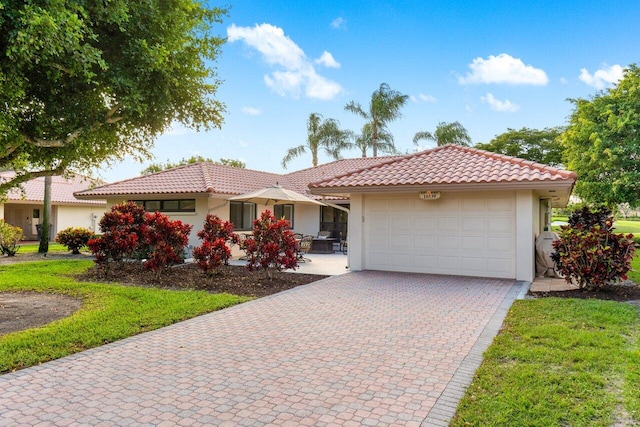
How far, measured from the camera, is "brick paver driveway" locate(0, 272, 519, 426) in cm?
373

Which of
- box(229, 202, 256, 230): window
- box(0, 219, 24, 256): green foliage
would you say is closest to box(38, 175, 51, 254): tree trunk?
box(0, 219, 24, 256): green foliage

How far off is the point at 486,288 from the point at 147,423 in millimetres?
8345

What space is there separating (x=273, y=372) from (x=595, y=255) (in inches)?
309

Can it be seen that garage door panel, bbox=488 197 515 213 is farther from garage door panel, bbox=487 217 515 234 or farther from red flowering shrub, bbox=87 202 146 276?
red flowering shrub, bbox=87 202 146 276

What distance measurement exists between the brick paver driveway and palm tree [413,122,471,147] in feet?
84.0

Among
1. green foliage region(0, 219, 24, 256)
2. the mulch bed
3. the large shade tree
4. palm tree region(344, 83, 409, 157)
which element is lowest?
the mulch bed

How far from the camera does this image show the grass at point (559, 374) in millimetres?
3645

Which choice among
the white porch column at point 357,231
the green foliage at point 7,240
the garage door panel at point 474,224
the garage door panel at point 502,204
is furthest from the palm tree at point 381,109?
the green foliage at point 7,240

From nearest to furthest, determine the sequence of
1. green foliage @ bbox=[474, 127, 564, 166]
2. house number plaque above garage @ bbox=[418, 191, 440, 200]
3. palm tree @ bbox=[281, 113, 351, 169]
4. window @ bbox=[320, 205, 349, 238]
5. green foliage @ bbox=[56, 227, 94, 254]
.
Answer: house number plaque above garage @ bbox=[418, 191, 440, 200] < green foliage @ bbox=[56, 227, 94, 254] < window @ bbox=[320, 205, 349, 238] < palm tree @ bbox=[281, 113, 351, 169] < green foliage @ bbox=[474, 127, 564, 166]

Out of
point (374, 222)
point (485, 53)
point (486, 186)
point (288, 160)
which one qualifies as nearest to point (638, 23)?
point (485, 53)

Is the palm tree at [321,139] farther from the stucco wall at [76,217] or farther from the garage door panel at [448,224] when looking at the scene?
the garage door panel at [448,224]

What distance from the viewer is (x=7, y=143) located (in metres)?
7.82

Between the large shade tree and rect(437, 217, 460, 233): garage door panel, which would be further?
rect(437, 217, 460, 233): garage door panel

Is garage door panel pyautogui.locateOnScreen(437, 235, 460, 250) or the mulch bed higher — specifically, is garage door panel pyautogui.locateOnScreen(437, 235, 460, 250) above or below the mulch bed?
above
